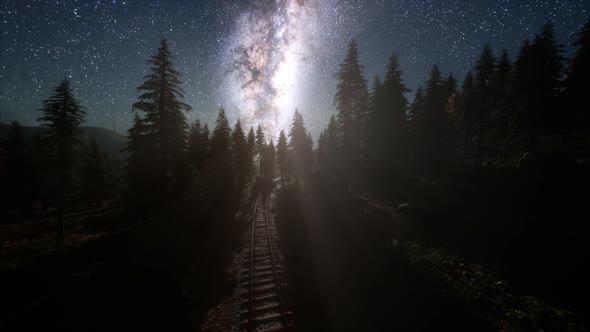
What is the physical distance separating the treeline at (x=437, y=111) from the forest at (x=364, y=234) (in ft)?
0.56

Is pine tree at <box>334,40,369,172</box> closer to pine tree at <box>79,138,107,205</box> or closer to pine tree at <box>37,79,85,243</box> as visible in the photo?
pine tree at <box>37,79,85,243</box>

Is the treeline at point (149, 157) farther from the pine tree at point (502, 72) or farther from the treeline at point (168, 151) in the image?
the pine tree at point (502, 72)

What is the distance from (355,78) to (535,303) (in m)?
24.0

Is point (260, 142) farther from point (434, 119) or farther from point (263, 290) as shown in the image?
point (263, 290)

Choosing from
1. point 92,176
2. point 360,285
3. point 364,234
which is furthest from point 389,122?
point 92,176

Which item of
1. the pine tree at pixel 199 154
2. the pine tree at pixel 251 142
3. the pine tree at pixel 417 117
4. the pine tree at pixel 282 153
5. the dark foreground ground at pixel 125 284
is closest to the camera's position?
the dark foreground ground at pixel 125 284

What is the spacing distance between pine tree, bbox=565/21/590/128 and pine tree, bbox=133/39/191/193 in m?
45.8

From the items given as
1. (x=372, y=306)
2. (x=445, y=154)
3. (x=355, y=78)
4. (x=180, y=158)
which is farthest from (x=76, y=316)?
(x=445, y=154)

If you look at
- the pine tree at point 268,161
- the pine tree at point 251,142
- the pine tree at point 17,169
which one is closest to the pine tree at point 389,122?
the pine tree at point 251,142

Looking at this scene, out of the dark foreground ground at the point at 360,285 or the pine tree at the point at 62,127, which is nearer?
the dark foreground ground at the point at 360,285

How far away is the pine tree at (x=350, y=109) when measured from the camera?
25938 millimetres

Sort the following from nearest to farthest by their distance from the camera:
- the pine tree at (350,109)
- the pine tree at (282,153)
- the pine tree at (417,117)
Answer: the pine tree at (350,109), the pine tree at (417,117), the pine tree at (282,153)

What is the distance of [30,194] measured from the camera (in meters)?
38.0

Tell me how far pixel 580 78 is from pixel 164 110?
4782 cm
